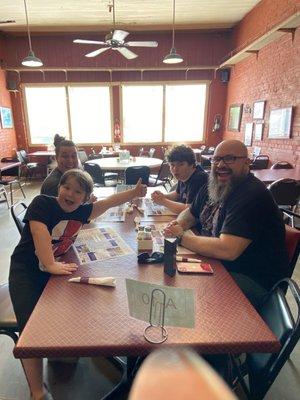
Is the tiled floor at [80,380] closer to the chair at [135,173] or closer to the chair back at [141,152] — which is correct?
the chair at [135,173]

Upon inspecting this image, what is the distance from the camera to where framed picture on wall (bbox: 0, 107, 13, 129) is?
6633mm

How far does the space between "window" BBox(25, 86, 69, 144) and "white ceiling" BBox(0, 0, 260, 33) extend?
1.42m

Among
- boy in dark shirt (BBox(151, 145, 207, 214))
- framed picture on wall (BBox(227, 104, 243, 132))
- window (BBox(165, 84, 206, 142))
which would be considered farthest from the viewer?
window (BBox(165, 84, 206, 142))

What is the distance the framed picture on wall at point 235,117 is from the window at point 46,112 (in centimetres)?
440

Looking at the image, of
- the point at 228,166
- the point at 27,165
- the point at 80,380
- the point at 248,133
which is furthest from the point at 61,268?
the point at 27,165

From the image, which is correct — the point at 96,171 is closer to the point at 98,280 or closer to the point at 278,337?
the point at 98,280

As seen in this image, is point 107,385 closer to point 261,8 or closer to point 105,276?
point 105,276

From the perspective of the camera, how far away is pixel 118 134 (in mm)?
7527

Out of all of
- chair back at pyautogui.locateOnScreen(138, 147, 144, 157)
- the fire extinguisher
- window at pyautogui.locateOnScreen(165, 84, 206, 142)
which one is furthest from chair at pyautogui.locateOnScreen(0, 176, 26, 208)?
window at pyautogui.locateOnScreen(165, 84, 206, 142)

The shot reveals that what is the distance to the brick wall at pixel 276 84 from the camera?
162 inches

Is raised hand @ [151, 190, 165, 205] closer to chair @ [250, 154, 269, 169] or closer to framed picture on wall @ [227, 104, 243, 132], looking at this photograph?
chair @ [250, 154, 269, 169]

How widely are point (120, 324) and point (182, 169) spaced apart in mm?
1462

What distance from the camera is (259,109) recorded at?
17.5 feet

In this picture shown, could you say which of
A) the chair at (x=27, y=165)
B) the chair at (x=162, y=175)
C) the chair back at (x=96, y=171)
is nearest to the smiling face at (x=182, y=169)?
the chair at (x=162, y=175)
